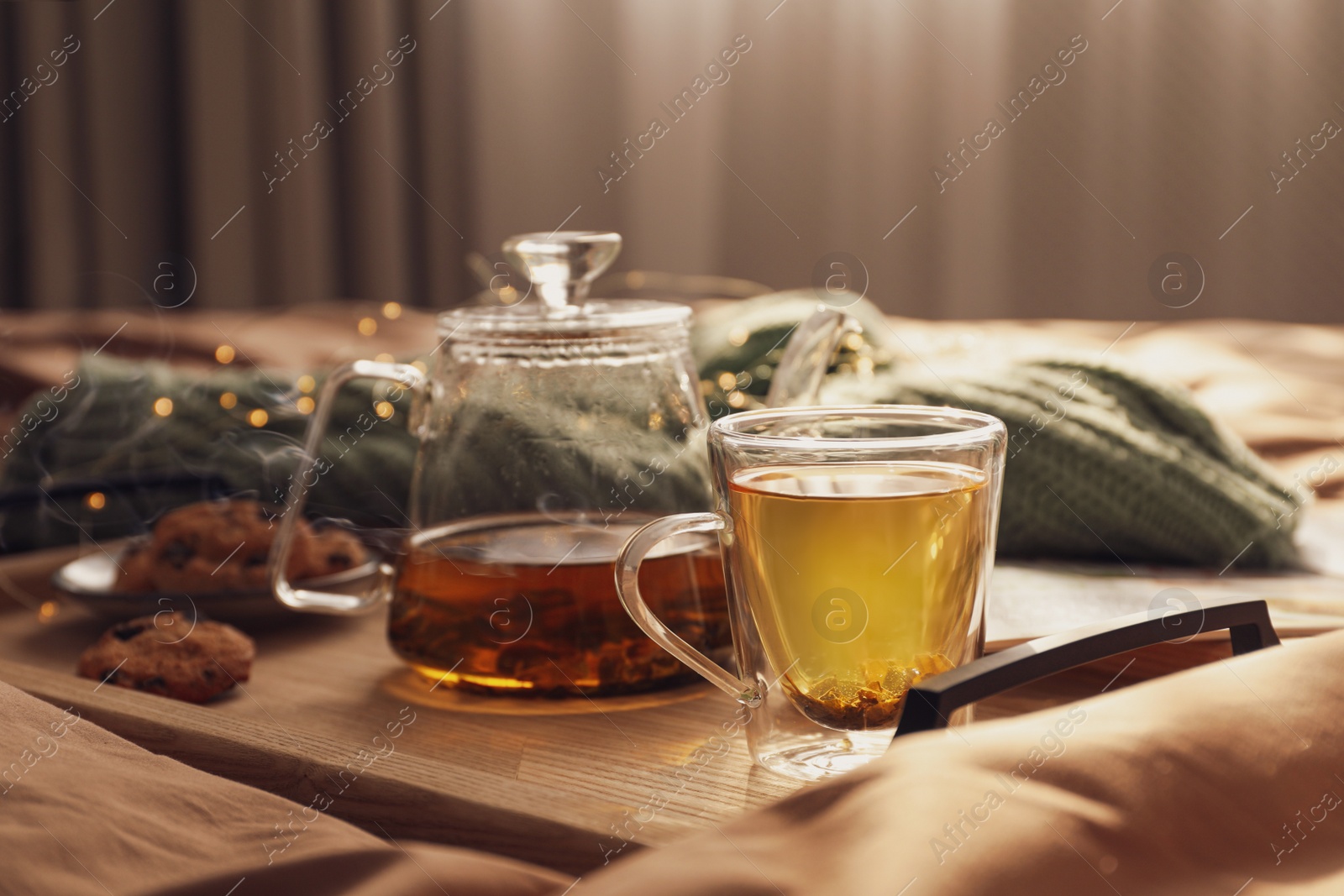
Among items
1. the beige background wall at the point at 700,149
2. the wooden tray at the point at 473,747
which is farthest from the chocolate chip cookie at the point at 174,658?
the beige background wall at the point at 700,149

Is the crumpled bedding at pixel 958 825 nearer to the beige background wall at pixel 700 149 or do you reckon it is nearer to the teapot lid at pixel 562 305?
the teapot lid at pixel 562 305

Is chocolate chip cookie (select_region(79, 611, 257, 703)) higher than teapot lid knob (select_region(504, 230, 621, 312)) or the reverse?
the reverse

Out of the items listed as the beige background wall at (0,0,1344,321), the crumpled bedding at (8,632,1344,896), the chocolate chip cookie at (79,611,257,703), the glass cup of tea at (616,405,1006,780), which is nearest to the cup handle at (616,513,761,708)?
the glass cup of tea at (616,405,1006,780)

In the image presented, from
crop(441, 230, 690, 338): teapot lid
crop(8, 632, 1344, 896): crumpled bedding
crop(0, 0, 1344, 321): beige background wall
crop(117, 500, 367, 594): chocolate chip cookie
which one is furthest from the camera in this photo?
crop(0, 0, 1344, 321): beige background wall

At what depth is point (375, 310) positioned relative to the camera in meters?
1.66

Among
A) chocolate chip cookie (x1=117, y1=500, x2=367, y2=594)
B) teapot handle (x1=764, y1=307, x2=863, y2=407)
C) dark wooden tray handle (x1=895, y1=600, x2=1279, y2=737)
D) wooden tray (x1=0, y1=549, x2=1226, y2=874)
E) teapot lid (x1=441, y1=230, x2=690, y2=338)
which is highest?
teapot lid (x1=441, y1=230, x2=690, y2=338)

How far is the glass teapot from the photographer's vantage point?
0.51 meters

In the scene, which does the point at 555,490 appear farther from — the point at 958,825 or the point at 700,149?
the point at 700,149

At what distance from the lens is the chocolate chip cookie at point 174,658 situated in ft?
1.82

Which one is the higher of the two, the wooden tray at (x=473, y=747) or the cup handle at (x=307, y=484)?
the cup handle at (x=307, y=484)

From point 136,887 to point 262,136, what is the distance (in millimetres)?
2386

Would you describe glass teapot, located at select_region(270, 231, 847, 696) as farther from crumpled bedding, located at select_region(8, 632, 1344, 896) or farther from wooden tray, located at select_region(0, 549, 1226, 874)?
crumpled bedding, located at select_region(8, 632, 1344, 896)

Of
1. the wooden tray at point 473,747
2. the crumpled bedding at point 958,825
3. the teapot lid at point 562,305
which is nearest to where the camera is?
the crumpled bedding at point 958,825

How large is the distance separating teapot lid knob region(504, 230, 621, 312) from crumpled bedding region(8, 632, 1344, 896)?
0.83 ft
